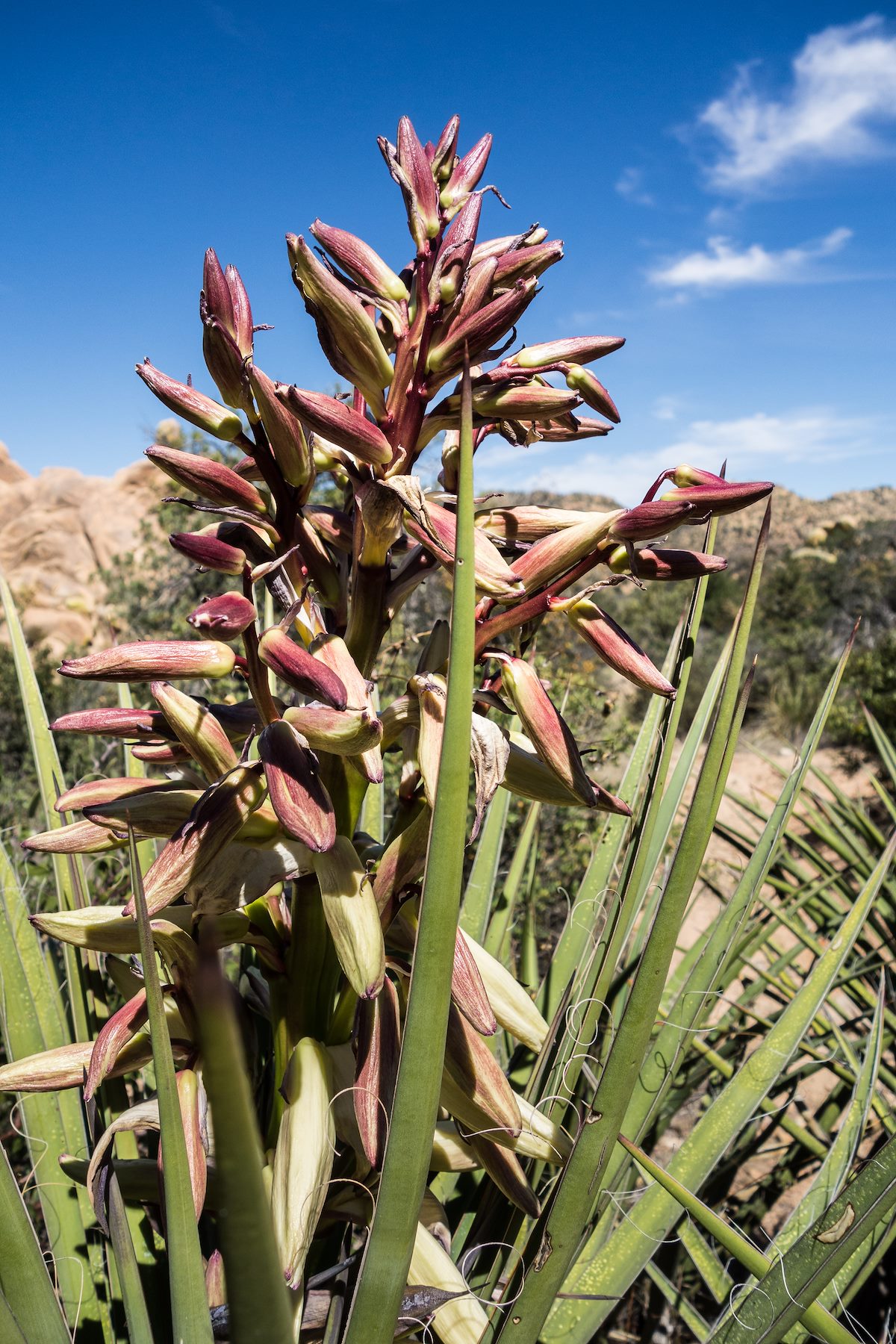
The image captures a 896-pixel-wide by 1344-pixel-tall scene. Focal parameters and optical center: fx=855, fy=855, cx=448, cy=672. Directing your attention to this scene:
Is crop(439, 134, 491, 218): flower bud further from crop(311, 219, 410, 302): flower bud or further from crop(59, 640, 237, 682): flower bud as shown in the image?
crop(59, 640, 237, 682): flower bud

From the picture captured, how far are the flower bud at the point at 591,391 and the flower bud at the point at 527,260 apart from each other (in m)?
0.09

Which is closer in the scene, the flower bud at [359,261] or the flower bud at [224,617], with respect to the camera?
the flower bud at [224,617]

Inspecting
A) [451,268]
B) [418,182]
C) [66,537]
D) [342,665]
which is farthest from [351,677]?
[66,537]

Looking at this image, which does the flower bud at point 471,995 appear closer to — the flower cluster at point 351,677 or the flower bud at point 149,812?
the flower cluster at point 351,677

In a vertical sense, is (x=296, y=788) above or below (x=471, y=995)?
above

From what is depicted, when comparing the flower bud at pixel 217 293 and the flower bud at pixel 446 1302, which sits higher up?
the flower bud at pixel 217 293

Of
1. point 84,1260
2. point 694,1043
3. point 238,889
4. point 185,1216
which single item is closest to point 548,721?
point 238,889

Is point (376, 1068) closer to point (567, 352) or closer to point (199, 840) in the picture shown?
point (199, 840)

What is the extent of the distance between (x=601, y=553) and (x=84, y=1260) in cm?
89

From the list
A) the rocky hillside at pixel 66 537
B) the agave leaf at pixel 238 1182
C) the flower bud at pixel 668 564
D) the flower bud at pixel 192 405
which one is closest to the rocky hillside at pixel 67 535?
the rocky hillside at pixel 66 537

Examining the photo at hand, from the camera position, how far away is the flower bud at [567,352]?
77cm

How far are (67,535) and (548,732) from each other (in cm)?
2113

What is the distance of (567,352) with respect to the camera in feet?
2.57

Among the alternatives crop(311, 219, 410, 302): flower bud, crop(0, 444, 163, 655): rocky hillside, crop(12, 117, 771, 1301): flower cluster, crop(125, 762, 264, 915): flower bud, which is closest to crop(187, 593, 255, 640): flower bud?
crop(12, 117, 771, 1301): flower cluster
